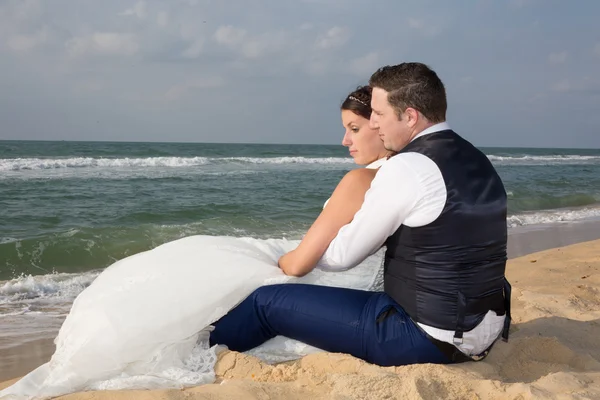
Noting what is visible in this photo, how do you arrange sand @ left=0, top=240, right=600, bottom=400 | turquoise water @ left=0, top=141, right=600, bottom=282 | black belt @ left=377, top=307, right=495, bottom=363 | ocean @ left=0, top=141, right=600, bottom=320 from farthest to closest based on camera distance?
turquoise water @ left=0, top=141, right=600, bottom=282 → ocean @ left=0, top=141, right=600, bottom=320 → black belt @ left=377, top=307, right=495, bottom=363 → sand @ left=0, top=240, right=600, bottom=400

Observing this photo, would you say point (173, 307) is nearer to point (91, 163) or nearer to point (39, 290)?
point (39, 290)

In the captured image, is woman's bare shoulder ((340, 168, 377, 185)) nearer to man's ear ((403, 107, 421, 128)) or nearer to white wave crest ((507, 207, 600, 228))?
man's ear ((403, 107, 421, 128))

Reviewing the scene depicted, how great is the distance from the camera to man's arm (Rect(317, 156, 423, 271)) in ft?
7.45

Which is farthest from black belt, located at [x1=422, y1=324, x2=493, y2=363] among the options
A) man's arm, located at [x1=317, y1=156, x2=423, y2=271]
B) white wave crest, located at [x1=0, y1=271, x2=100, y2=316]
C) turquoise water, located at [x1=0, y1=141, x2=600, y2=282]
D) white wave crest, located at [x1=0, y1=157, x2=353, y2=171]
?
white wave crest, located at [x1=0, y1=157, x2=353, y2=171]

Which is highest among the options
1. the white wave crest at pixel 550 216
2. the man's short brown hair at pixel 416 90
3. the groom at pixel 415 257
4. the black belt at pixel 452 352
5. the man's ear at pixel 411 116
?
the man's short brown hair at pixel 416 90

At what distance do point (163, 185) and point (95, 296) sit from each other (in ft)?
45.4

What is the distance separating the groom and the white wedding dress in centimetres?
13

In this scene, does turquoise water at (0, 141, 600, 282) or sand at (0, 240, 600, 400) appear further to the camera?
turquoise water at (0, 141, 600, 282)

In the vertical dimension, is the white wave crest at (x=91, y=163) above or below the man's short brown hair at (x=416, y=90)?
below

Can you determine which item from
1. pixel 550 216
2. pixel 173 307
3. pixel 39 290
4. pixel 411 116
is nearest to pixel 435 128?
pixel 411 116

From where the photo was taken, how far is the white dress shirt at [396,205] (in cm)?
226

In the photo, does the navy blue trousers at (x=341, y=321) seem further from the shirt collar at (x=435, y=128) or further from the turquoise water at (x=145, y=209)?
the turquoise water at (x=145, y=209)

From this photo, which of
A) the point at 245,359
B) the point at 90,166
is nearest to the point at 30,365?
the point at 245,359

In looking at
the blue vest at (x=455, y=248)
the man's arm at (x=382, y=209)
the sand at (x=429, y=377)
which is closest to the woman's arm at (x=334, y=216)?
the man's arm at (x=382, y=209)
